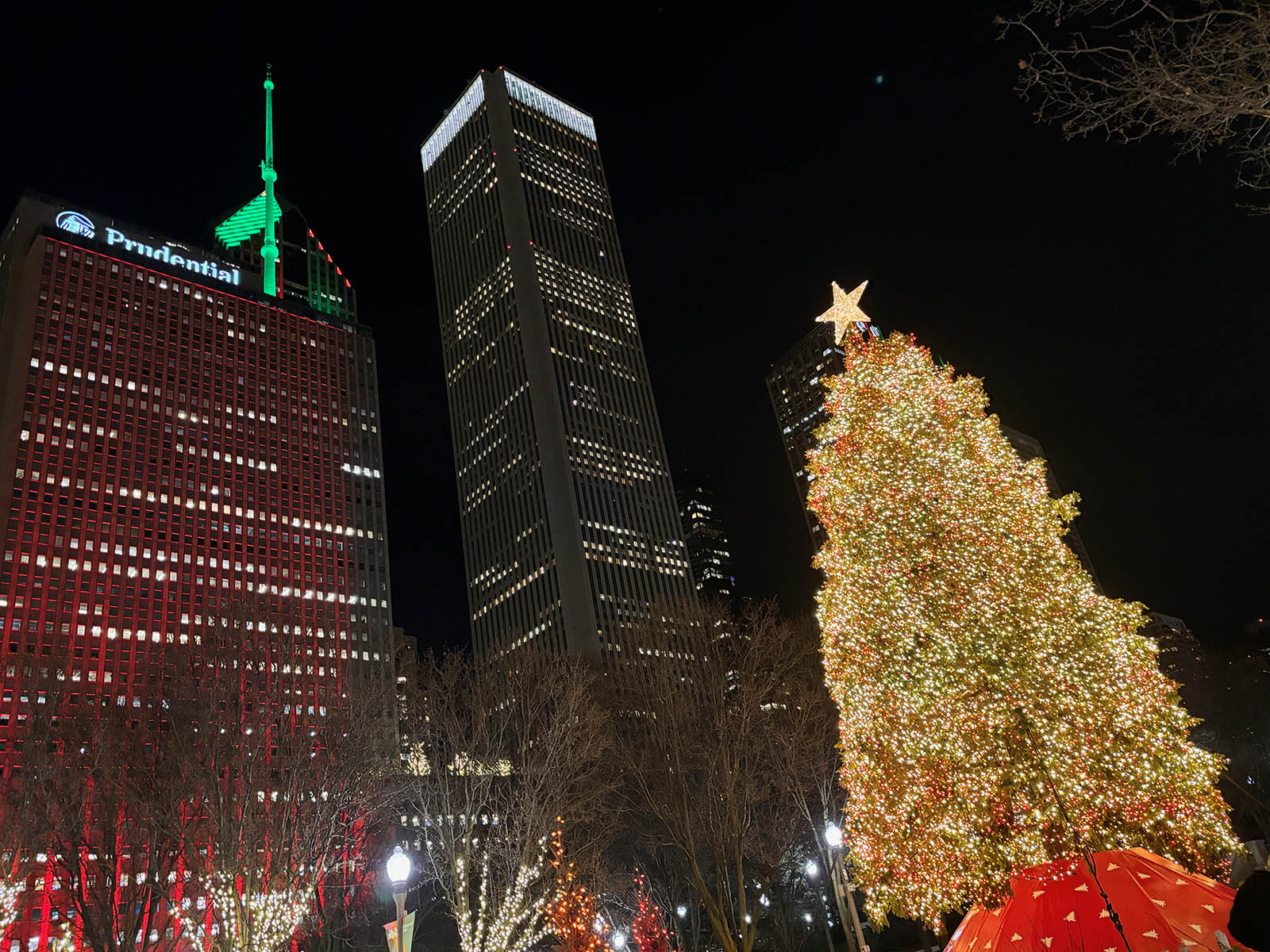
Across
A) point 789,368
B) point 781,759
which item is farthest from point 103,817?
point 789,368

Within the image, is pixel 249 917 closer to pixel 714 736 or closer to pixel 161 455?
pixel 714 736

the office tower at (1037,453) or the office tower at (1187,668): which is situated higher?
the office tower at (1037,453)

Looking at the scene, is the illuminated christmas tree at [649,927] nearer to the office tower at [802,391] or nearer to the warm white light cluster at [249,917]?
the warm white light cluster at [249,917]

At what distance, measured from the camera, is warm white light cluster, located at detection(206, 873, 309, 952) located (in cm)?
2031

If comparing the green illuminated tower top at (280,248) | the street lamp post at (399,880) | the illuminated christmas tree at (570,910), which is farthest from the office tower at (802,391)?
the street lamp post at (399,880)

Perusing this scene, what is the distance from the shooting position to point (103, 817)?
26594 millimetres

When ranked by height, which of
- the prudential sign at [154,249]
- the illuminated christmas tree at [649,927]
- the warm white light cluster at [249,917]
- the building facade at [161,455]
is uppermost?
the prudential sign at [154,249]

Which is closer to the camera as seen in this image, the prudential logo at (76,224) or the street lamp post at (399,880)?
the street lamp post at (399,880)

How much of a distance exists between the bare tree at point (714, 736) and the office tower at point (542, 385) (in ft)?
232

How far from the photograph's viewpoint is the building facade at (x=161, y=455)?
3467 inches

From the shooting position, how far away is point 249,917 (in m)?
20.6

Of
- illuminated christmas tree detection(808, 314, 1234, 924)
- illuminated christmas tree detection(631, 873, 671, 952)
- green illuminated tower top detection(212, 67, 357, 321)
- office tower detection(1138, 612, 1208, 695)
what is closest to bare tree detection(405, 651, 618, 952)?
illuminated christmas tree detection(631, 873, 671, 952)

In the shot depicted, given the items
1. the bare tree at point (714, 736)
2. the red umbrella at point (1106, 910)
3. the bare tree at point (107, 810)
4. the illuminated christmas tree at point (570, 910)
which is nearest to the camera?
the red umbrella at point (1106, 910)

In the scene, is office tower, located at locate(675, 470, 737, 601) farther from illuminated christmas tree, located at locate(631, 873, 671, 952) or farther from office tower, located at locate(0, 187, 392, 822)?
illuminated christmas tree, located at locate(631, 873, 671, 952)
